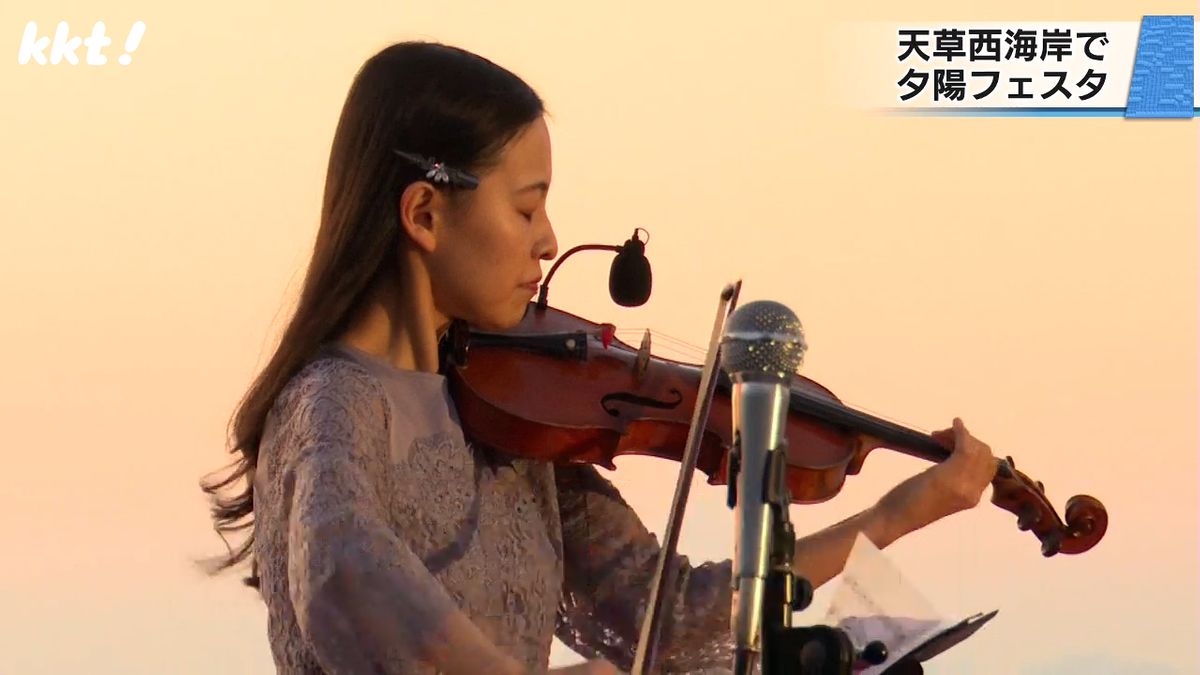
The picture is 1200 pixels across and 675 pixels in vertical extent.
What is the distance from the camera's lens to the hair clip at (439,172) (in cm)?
139

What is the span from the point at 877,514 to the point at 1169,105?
1072 millimetres

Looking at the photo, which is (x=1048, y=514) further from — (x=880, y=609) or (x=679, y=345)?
(x=679, y=345)

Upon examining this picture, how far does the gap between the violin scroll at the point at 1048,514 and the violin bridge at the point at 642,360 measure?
33 cm

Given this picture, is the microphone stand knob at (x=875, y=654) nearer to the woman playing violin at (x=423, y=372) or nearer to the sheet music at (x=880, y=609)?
the sheet music at (x=880, y=609)

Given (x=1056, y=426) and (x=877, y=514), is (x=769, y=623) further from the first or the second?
(x=1056, y=426)

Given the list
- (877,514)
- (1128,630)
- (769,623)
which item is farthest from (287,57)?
(769,623)

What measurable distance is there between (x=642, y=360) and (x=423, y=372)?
26 cm

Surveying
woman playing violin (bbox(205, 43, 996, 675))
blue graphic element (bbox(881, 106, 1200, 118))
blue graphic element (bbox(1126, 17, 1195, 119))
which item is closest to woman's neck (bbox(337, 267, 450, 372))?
woman playing violin (bbox(205, 43, 996, 675))

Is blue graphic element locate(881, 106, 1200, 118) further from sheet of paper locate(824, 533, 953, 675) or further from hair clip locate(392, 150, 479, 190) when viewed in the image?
sheet of paper locate(824, 533, 953, 675)

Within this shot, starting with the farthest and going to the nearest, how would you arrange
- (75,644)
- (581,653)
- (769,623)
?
(75,644)
(581,653)
(769,623)

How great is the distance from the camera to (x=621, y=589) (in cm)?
156

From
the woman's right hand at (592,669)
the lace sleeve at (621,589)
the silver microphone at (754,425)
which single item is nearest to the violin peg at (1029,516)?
the lace sleeve at (621,589)

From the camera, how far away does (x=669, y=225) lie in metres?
2.25

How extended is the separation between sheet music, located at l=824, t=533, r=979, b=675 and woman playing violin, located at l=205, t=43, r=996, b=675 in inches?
7.1
